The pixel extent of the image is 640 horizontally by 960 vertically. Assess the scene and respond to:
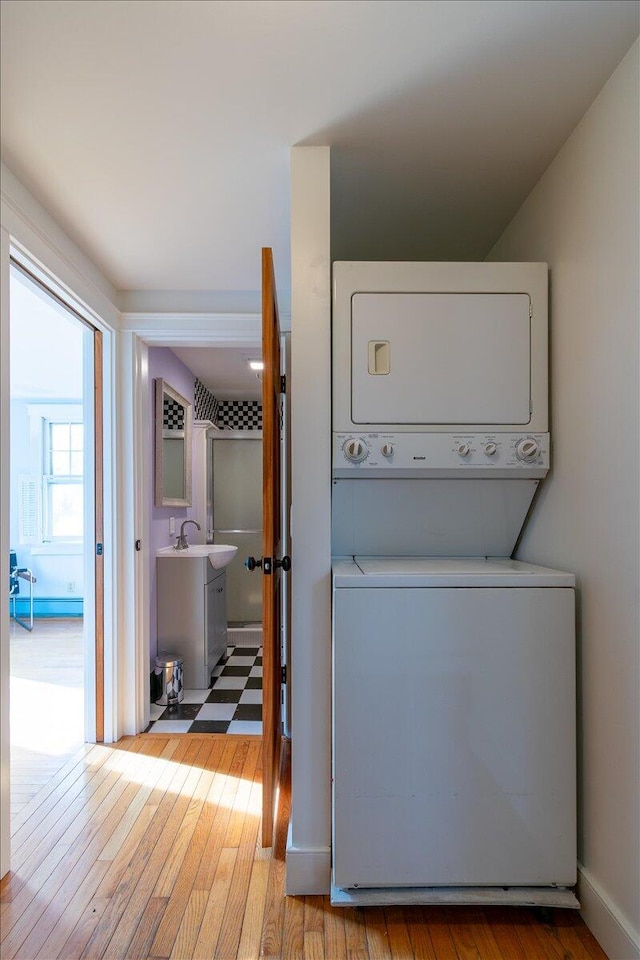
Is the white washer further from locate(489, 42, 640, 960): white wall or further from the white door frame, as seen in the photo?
the white door frame

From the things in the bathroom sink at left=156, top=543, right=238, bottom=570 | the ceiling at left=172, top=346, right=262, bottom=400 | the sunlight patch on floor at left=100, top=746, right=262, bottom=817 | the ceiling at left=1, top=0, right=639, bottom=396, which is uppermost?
the ceiling at left=1, top=0, right=639, bottom=396

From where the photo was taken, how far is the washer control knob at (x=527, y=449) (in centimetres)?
172

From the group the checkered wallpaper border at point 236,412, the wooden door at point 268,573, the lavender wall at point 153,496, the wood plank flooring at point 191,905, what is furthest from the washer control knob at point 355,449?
the checkered wallpaper border at point 236,412

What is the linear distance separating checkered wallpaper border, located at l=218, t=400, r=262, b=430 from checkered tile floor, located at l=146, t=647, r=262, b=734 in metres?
2.52

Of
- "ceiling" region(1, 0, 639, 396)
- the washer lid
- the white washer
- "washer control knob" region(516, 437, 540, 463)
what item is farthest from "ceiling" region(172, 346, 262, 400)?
the white washer

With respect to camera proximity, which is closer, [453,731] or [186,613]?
[453,731]

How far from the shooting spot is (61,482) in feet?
18.3

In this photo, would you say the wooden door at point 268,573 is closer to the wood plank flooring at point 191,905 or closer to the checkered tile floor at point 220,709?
the wood plank flooring at point 191,905

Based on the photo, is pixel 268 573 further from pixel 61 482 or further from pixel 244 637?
pixel 61 482

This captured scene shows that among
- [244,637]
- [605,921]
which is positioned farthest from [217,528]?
[605,921]

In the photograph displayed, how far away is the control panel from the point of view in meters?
1.70

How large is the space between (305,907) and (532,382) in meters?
1.71

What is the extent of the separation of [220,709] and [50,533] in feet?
11.1

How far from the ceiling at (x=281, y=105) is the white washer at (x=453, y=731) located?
1.32 meters
